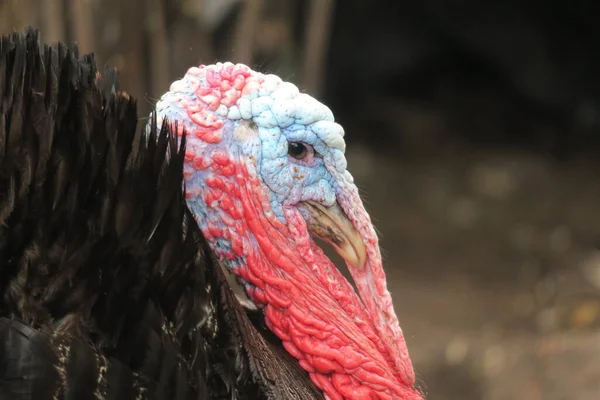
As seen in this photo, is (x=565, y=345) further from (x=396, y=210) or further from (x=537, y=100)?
(x=537, y=100)

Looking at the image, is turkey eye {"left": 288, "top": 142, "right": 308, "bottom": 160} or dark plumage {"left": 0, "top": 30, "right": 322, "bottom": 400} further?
turkey eye {"left": 288, "top": 142, "right": 308, "bottom": 160}

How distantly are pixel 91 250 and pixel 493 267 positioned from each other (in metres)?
4.72

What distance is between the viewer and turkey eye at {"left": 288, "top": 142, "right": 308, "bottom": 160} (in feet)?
6.51

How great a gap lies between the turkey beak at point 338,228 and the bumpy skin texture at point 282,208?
0.02 meters

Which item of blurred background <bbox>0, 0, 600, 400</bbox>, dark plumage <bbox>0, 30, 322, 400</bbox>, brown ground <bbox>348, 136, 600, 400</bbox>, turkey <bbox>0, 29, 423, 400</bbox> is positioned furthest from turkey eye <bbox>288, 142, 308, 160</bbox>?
brown ground <bbox>348, 136, 600, 400</bbox>

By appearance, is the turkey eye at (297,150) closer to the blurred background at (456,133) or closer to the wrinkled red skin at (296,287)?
the wrinkled red skin at (296,287)

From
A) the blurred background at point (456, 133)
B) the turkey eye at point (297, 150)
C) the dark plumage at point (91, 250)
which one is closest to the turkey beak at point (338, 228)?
the turkey eye at point (297, 150)

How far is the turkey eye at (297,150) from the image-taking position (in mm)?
1984

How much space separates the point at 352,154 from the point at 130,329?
6.04m

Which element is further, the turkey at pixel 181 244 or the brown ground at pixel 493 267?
the brown ground at pixel 493 267

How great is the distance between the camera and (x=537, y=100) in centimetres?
824

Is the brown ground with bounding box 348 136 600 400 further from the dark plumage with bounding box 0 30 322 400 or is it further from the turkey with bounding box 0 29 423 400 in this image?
the dark plumage with bounding box 0 30 322 400

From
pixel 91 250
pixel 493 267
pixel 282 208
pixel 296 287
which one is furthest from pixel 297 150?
pixel 493 267

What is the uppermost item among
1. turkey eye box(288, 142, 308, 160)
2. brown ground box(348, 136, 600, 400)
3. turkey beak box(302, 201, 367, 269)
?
brown ground box(348, 136, 600, 400)
